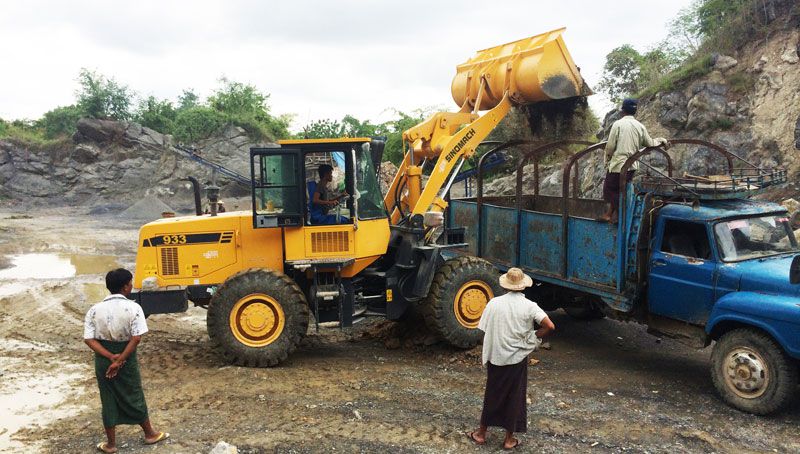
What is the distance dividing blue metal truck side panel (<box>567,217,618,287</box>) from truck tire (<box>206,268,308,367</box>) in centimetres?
329

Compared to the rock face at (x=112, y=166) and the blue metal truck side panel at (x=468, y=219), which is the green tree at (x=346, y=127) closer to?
the rock face at (x=112, y=166)

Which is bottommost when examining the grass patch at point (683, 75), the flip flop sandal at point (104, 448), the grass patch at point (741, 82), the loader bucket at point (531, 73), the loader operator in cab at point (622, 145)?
the flip flop sandal at point (104, 448)

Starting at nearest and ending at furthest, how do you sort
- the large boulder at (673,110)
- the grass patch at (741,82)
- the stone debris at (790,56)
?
1. the stone debris at (790,56)
2. the grass patch at (741,82)
3. the large boulder at (673,110)

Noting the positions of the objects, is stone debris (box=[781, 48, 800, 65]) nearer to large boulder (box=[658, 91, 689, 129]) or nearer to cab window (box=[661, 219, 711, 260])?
large boulder (box=[658, 91, 689, 129])

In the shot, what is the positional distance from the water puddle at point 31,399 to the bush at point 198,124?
23.7 m

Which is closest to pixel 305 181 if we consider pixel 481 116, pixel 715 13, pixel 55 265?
pixel 481 116

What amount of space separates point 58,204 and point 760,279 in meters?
28.4

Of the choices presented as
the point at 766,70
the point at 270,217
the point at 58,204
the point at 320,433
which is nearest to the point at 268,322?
the point at 270,217

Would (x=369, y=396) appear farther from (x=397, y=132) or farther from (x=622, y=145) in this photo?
(x=397, y=132)

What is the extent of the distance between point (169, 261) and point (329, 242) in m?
1.89

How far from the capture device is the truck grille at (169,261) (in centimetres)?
715

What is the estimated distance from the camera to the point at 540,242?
8.12m

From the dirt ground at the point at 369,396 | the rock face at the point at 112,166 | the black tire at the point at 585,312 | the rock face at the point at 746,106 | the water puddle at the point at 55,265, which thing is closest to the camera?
the dirt ground at the point at 369,396

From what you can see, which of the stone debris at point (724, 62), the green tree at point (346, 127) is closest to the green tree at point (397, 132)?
the green tree at point (346, 127)
